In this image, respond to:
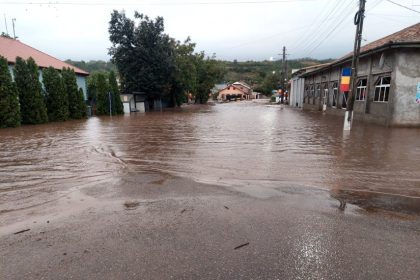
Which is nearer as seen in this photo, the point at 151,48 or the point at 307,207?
the point at 307,207

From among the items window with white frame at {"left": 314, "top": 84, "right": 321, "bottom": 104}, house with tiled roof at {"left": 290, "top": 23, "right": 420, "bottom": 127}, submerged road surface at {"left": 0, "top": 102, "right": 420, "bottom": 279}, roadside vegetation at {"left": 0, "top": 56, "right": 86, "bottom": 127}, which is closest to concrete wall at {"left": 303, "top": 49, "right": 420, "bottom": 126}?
house with tiled roof at {"left": 290, "top": 23, "right": 420, "bottom": 127}

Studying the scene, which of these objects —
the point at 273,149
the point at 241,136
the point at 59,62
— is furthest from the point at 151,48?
the point at 273,149

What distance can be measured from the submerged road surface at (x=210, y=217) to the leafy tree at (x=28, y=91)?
13.3 meters

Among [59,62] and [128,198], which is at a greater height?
[59,62]

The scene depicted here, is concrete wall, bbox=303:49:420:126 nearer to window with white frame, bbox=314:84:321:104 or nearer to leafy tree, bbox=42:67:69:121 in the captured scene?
window with white frame, bbox=314:84:321:104

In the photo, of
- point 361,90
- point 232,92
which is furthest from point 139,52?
point 232,92

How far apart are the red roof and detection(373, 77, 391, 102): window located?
88.9 ft

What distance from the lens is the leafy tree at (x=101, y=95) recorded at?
27.3m

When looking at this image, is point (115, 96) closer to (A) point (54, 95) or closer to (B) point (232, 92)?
(A) point (54, 95)

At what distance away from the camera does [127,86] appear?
112ft

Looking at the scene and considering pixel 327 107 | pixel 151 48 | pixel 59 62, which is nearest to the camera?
pixel 327 107

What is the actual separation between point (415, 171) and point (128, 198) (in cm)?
684

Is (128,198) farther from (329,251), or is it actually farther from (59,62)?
(59,62)

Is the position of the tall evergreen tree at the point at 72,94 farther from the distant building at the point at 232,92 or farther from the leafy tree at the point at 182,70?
the distant building at the point at 232,92
